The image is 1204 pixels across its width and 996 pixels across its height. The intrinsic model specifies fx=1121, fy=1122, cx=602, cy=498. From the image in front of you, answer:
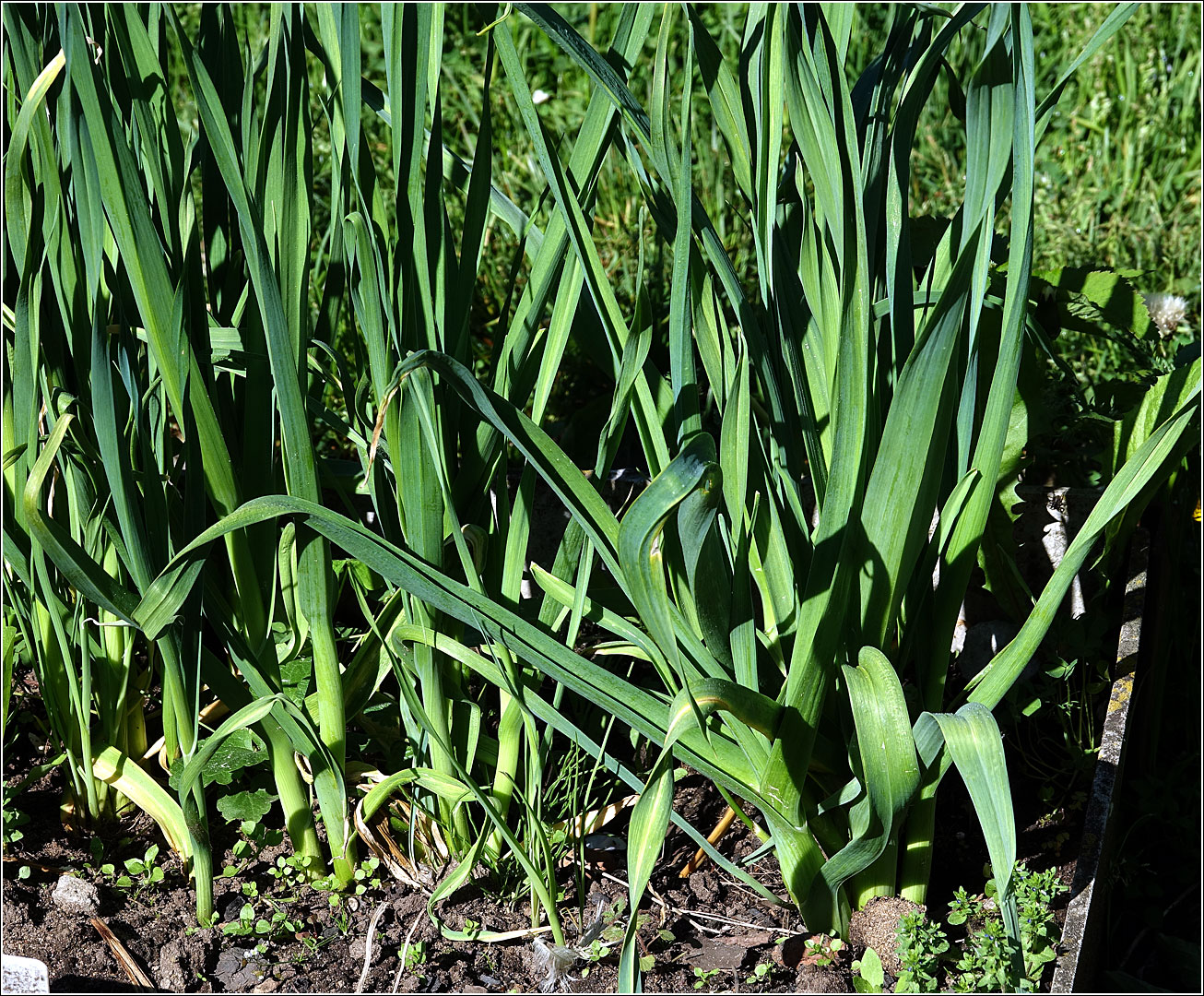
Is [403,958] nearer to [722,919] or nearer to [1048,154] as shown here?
[722,919]

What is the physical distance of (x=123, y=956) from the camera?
111 cm

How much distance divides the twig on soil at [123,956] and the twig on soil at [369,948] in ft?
0.67

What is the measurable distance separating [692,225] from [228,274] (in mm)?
540

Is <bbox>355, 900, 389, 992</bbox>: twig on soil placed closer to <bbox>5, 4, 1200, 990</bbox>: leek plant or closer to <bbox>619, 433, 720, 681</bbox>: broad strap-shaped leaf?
<bbox>5, 4, 1200, 990</bbox>: leek plant

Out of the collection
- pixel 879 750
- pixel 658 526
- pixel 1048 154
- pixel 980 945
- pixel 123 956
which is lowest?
pixel 123 956

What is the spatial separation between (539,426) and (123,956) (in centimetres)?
67

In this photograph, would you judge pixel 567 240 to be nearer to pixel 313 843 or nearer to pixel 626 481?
pixel 626 481

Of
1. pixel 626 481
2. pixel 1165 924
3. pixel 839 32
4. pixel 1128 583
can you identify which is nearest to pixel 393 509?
pixel 626 481

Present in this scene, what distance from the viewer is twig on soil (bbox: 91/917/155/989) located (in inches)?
43.2

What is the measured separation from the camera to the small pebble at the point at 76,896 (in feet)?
3.79

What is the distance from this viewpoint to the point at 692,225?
Answer: 955 millimetres

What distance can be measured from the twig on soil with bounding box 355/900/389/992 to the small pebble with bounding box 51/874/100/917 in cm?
29

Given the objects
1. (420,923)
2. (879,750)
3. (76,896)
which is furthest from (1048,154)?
(76,896)

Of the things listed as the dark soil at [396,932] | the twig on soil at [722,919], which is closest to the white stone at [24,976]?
the dark soil at [396,932]
